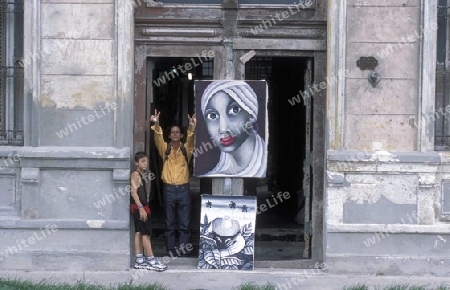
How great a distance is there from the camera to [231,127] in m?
9.40

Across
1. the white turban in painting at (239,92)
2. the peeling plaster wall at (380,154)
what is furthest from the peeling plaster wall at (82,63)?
the peeling plaster wall at (380,154)

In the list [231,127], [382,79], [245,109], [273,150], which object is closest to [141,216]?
[231,127]

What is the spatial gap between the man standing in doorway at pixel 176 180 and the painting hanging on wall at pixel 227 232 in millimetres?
447

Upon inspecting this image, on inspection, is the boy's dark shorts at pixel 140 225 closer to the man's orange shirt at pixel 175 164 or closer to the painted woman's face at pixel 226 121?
the man's orange shirt at pixel 175 164

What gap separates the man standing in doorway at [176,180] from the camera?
9609 mm

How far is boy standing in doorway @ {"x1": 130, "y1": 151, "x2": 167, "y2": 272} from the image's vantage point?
9.05 metres

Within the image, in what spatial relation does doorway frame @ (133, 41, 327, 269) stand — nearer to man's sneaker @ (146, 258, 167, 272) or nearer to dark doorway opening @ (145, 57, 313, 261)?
dark doorway opening @ (145, 57, 313, 261)

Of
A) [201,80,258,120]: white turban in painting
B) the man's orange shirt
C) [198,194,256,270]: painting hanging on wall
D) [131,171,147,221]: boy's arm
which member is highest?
[201,80,258,120]: white turban in painting

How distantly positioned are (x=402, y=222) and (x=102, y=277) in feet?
12.2

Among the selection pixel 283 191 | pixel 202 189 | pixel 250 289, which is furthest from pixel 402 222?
pixel 283 191

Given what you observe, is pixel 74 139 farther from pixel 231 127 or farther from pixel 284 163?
pixel 284 163

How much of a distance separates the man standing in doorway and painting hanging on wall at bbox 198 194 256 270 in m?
0.45

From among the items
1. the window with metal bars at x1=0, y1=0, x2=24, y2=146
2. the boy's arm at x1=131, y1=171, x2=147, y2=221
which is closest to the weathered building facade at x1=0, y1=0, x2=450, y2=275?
the boy's arm at x1=131, y1=171, x2=147, y2=221

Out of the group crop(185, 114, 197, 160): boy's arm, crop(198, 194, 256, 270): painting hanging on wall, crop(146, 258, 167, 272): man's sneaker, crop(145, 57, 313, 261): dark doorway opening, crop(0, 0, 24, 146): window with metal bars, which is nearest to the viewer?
→ crop(146, 258, 167, 272): man's sneaker
